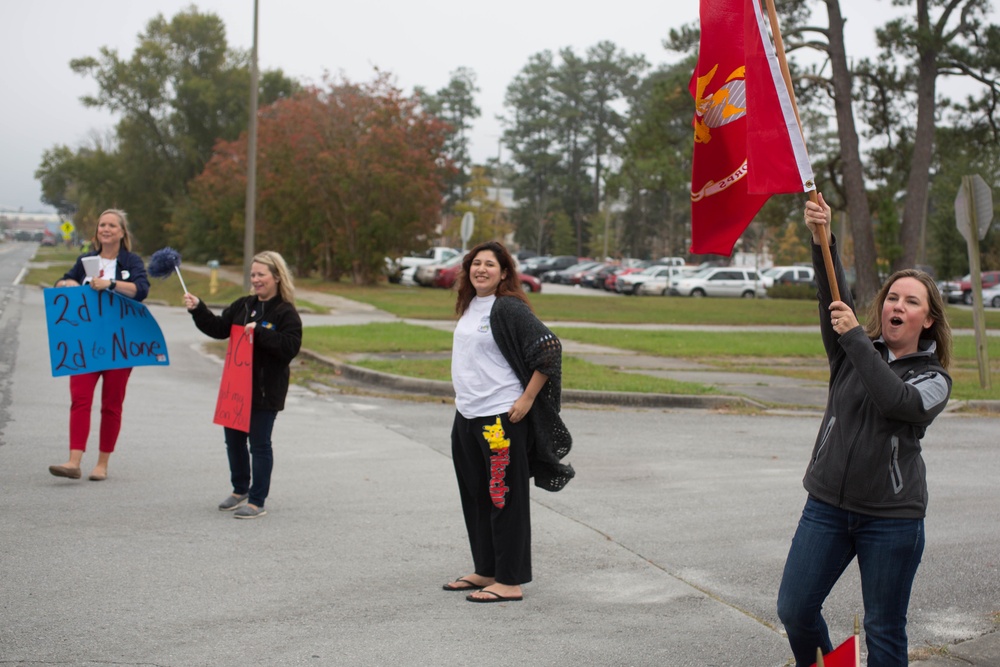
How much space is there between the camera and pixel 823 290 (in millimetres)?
3934

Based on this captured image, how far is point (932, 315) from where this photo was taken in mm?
3854

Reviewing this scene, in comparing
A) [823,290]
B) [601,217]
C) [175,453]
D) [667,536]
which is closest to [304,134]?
[175,453]

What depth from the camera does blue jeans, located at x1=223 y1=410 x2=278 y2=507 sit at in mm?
7172

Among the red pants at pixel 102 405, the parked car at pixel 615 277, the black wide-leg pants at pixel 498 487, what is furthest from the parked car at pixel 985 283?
the black wide-leg pants at pixel 498 487

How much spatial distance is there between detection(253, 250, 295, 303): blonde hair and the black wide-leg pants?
7.24 feet

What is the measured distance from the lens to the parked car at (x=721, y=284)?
52750mm

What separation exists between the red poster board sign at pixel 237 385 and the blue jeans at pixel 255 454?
0.24 ft

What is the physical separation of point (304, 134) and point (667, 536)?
125 feet

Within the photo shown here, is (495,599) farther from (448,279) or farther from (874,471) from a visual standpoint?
(448,279)

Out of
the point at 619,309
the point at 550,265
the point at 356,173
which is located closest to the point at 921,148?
the point at 619,309

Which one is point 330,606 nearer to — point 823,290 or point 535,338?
point 535,338

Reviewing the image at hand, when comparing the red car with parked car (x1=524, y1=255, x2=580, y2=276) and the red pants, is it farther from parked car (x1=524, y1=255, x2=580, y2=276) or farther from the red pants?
the red pants

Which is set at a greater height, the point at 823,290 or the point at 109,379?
the point at 823,290

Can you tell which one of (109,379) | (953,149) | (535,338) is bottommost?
(109,379)
